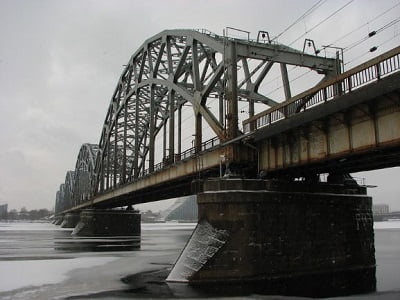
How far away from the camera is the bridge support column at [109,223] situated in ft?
295

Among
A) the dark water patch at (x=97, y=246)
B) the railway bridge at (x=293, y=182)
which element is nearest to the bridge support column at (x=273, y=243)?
the railway bridge at (x=293, y=182)

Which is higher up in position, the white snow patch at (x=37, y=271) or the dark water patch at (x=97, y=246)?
the dark water patch at (x=97, y=246)

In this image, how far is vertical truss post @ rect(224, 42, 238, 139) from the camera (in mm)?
31062

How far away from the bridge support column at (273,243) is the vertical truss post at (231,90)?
5.08 meters

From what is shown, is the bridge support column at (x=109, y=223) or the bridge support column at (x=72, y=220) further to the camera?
the bridge support column at (x=72, y=220)

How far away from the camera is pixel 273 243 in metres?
26.6

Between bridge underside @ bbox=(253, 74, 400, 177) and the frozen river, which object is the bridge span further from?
the frozen river

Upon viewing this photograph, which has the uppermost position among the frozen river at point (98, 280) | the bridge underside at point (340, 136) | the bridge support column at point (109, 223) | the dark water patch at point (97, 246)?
the bridge underside at point (340, 136)

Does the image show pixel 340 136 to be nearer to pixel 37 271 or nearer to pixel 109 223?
pixel 37 271

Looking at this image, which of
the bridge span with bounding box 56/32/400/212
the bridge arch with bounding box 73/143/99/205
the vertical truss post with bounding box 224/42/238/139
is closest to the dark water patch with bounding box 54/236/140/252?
the bridge span with bounding box 56/32/400/212

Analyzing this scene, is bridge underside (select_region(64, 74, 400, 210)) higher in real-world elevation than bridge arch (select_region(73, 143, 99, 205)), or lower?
lower

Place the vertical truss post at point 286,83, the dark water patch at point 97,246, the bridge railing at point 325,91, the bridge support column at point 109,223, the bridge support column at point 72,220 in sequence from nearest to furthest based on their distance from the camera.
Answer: the bridge railing at point 325,91 < the vertical truss post at point 286,83 < the dark water patch at point 97,246 < the bridge support column at point 109,223 < the bridge support column at point 72,220

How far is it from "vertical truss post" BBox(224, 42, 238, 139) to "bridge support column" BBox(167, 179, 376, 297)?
5.08 m

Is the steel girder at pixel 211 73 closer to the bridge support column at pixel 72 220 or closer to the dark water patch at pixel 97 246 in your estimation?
the dark water patch at pixel 97 246
